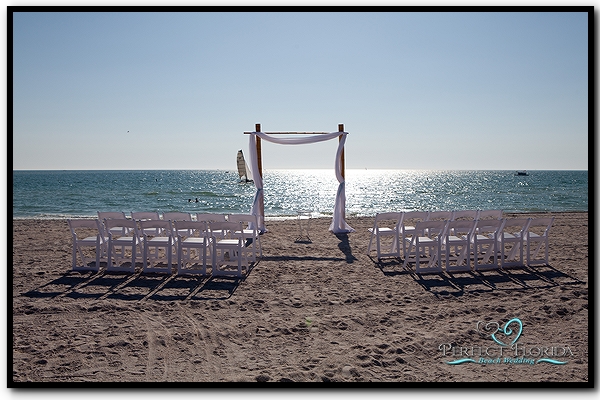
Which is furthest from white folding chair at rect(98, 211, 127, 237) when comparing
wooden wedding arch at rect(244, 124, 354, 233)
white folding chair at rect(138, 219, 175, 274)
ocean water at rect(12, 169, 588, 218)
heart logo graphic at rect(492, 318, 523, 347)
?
heart logo graphic at rect(492, 318, 523, 347)

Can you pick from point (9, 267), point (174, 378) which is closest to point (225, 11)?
point (9, 267)

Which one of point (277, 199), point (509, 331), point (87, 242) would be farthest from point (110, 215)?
point (277, 199)

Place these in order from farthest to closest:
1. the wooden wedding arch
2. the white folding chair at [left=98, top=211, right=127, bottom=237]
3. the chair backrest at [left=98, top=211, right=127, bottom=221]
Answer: the wooden wedding arch
the chair backrest at [left=98, top=211, right=127, bottom=221]
the white folding chair at [left=98, top=211, right=127, bottom=237]

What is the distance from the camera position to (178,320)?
443cm

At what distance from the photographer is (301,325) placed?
4277 mm

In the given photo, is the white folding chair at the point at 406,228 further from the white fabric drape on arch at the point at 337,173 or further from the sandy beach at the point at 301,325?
the white fabric drape on arch at the point at 337,173

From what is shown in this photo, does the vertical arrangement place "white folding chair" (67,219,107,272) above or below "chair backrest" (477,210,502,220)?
below

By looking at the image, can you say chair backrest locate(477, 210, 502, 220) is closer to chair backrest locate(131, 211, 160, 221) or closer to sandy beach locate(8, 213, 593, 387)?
sandy beach locate(8, 213, 593, 387)

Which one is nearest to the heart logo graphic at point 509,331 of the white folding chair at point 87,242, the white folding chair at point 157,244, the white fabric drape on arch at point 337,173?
the white folding chair at point 157,244

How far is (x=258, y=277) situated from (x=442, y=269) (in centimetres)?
258

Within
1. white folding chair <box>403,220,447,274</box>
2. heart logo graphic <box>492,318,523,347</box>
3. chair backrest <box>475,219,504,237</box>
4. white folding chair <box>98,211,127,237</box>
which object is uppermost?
white folding chair <box>98,211,127,237</box>

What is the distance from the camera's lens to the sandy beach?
335 cm

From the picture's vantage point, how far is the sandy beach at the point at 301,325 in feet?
11.0

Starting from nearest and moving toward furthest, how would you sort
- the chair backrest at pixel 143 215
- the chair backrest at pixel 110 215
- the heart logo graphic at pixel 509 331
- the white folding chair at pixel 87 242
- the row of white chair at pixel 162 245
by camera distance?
the heart logo graphic at pixel 509 331 → the row of white chair at pixel 162 245 → the white folding chair at pixel 87 242 → the chair backrest at pixel 110 215 → the chair backrest at pixel 143 215
